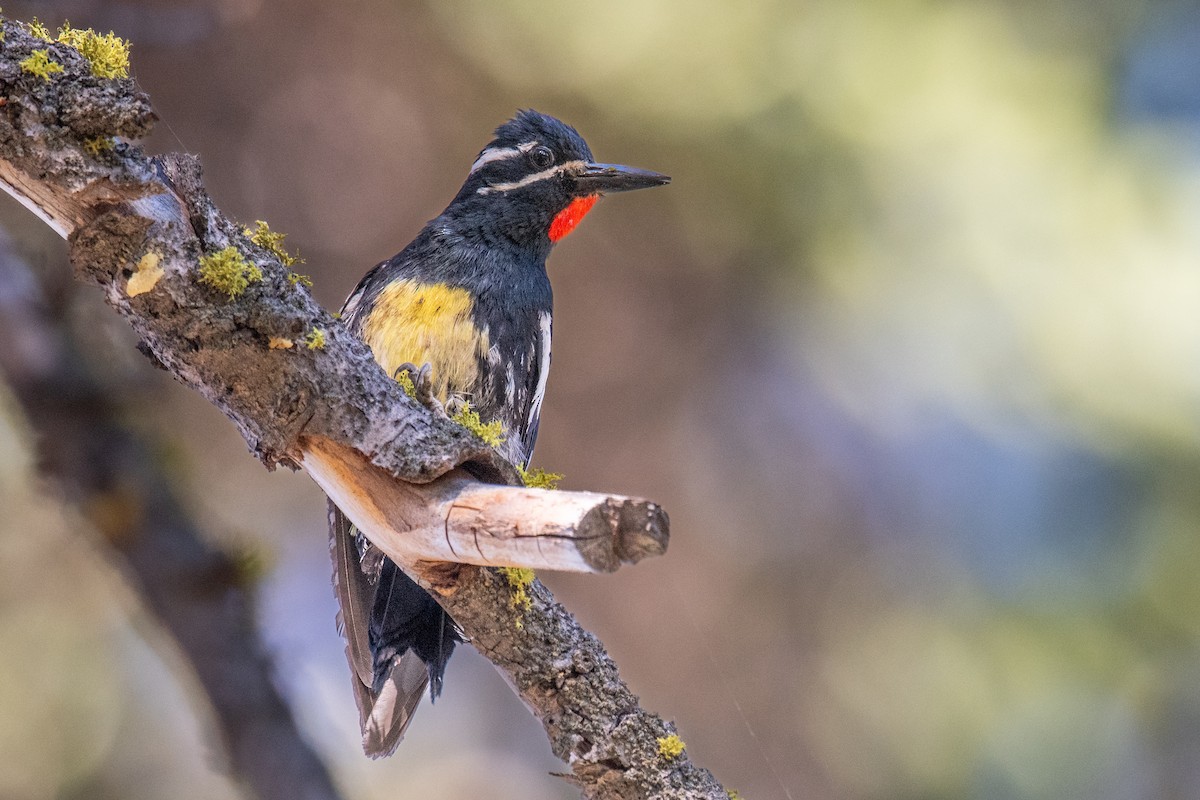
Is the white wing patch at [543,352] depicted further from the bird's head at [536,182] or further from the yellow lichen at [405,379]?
the yellow lichen at [405,379]

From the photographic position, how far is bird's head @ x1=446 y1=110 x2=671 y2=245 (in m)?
3.26

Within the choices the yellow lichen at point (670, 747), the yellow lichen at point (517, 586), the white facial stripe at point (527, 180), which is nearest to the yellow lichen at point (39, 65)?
the yellow lichen at point (517, 586)

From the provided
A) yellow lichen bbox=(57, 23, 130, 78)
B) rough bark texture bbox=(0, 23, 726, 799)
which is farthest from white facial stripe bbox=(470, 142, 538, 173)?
yellow lichen bbox=(57, 23, 130, 78)

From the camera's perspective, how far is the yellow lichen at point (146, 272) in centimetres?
166

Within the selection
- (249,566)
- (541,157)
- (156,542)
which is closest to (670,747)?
(249,566)

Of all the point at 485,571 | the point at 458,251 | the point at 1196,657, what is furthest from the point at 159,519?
the point at 1196,657

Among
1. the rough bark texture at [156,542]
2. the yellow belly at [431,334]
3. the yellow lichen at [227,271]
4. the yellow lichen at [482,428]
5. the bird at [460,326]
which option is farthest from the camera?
the yellow belly at [431,334]

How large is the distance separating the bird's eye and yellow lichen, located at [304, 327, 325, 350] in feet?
5.52

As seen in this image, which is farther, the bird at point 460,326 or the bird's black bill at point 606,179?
the bird's black bill at point 606,179

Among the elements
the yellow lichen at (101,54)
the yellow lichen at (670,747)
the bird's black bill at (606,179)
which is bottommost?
the yellow lichen at (670,747)

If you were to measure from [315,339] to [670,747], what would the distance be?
994 millimetres

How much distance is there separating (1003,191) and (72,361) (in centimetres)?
320

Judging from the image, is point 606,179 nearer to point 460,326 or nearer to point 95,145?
point 460,326

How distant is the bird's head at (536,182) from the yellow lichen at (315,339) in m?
1.49
